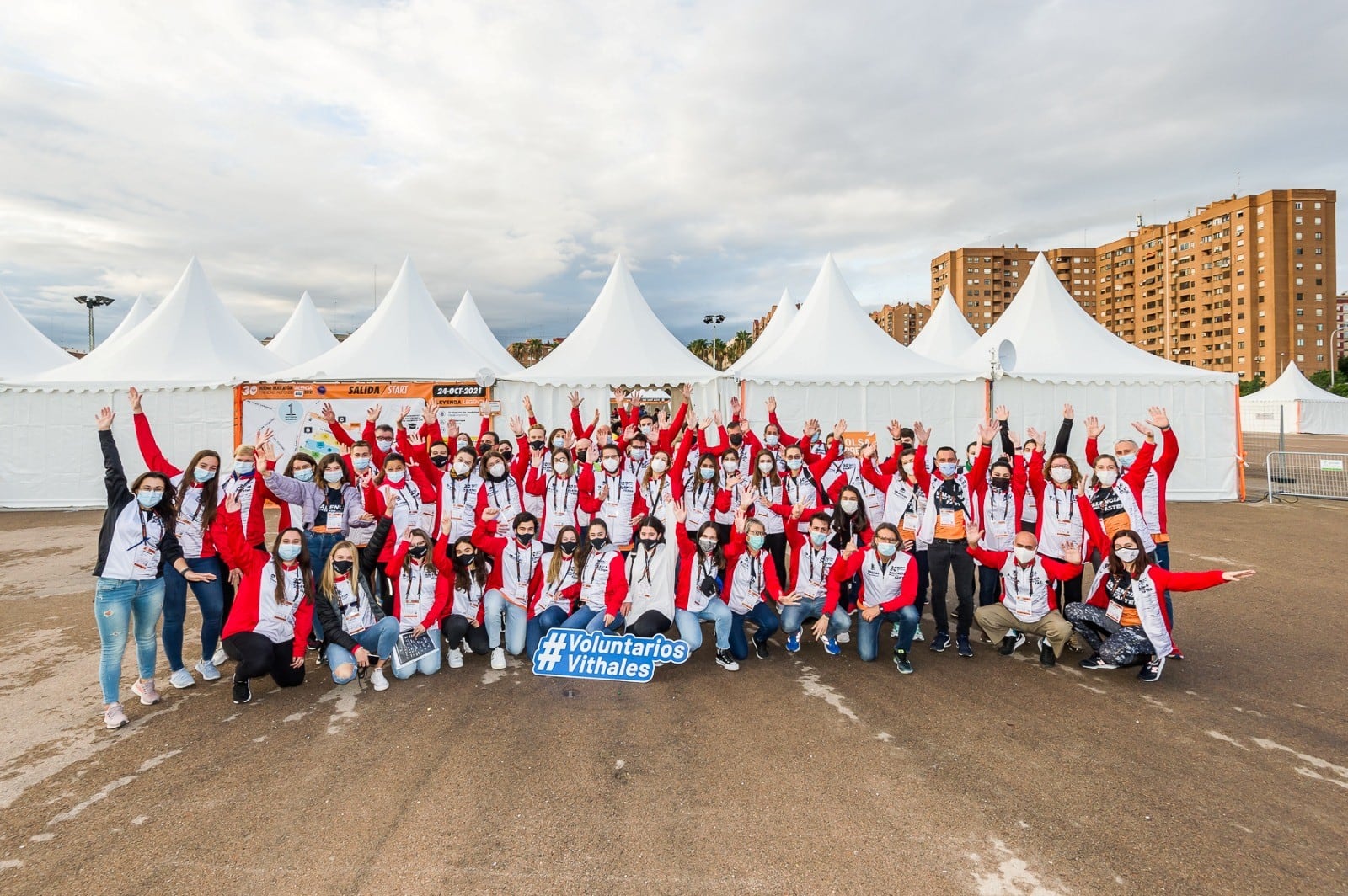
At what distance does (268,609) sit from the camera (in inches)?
195

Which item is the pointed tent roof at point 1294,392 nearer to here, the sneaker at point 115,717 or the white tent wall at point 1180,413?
the white tent wall at point 1180,413

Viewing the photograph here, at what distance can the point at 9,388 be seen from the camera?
45.6 feet

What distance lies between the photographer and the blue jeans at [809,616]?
5.84 meters

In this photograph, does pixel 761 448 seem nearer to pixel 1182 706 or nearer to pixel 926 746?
pixel 926 746

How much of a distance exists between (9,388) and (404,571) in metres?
14.9

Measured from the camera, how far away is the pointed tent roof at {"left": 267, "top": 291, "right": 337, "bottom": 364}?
23422mm

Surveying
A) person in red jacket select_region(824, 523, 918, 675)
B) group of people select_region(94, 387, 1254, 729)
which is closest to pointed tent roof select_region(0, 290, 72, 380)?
group of people select_region(94, 387, 1254, 729)

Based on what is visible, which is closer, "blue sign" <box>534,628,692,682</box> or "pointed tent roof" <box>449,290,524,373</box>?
"blue sign" <box>534,628,692,682</box>

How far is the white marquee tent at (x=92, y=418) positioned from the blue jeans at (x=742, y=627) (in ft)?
42.8

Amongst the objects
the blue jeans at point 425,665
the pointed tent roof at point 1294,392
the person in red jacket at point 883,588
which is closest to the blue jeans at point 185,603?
the blue jeans at point 425,665

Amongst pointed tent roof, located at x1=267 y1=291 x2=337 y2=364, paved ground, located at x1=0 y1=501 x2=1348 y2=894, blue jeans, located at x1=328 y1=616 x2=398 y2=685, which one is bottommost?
paved ground, located at x1=0 y1=501 x2=1348 y2=894

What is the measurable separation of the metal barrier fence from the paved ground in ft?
35.8

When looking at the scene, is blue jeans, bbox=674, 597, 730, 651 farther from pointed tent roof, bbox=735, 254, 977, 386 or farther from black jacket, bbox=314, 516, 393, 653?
pointed tent roof, bbox=735, 254, 977, 386

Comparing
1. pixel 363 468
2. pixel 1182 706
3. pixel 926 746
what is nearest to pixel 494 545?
pixel 363 468
